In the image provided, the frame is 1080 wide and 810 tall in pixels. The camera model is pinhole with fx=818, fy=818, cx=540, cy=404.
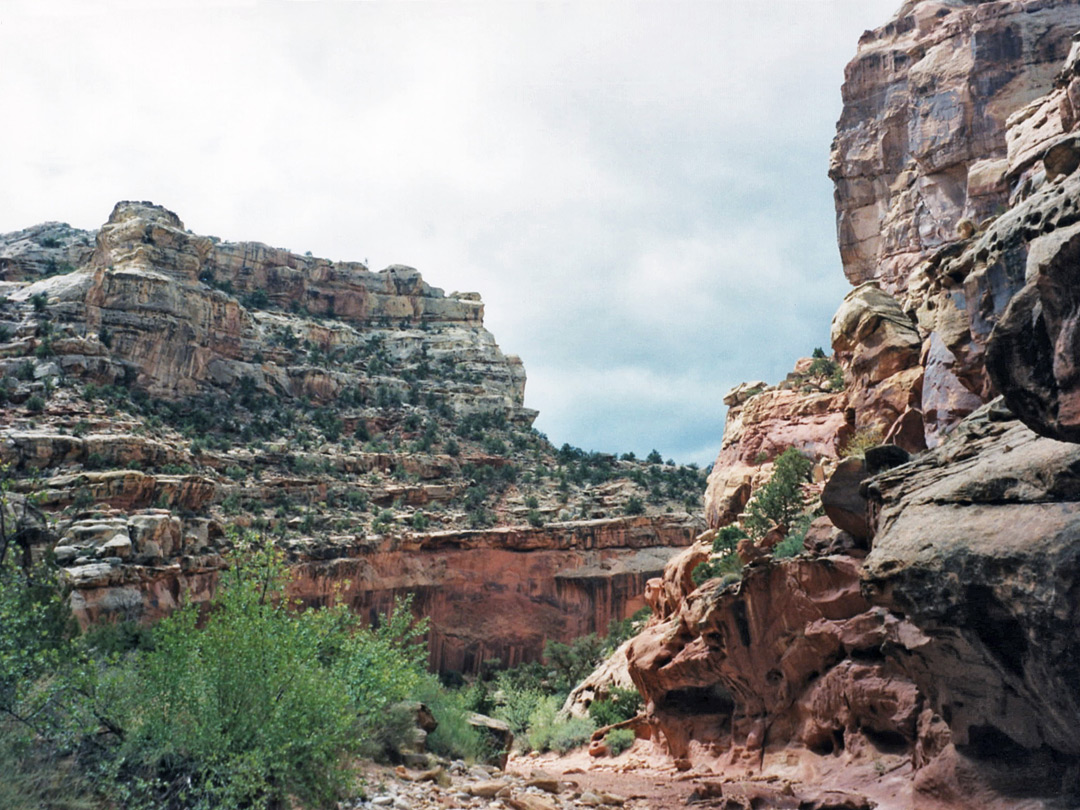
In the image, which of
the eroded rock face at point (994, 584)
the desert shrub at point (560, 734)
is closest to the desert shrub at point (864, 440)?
the eroded rock face at point (994, 584)

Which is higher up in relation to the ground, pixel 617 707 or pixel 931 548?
pixel 931 548

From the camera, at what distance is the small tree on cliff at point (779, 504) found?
78.6 ft

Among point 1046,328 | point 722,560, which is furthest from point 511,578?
point 1046,328

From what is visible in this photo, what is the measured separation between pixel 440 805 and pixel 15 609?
253 inches

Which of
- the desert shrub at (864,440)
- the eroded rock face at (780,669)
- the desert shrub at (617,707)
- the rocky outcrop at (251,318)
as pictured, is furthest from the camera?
the rocky outcrop at (251,318)

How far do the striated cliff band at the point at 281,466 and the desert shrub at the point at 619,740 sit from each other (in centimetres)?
2057

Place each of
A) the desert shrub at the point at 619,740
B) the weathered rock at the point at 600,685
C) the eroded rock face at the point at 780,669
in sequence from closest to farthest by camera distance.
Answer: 1. the eroded rock face at the point at 780,669
2. the desert shrub at the point at 619,740
3. the weathered rock at the point at 600,685

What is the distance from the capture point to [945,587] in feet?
35.0

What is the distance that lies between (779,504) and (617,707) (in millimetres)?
9654

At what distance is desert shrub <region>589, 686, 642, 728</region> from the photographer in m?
27.9

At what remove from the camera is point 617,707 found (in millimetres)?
28234

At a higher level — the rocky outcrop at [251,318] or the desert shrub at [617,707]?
the rocky outcrop at [251,318]

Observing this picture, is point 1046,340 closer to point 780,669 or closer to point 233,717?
point 233,717

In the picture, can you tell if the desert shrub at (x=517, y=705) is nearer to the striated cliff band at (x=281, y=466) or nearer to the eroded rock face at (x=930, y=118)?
the striated cliff band at (x=281, y=466)
